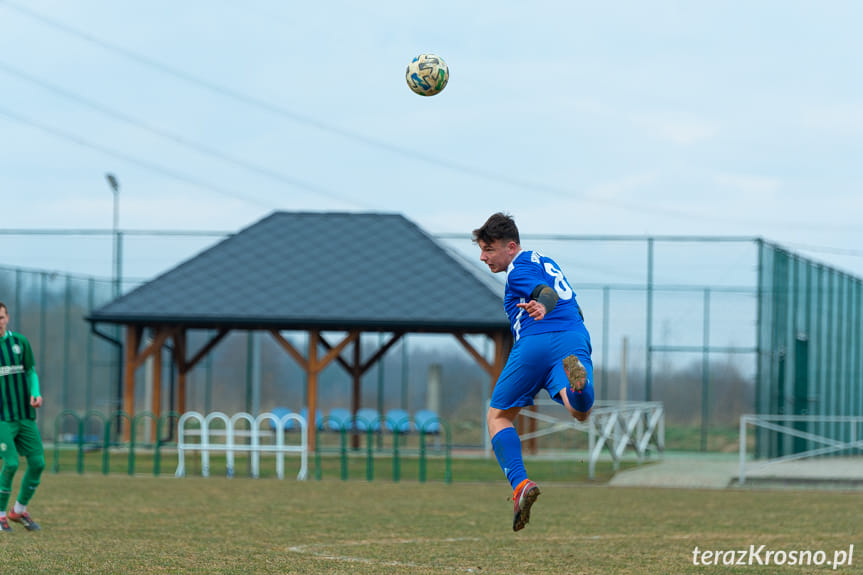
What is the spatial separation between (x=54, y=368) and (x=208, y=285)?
6.26 meters

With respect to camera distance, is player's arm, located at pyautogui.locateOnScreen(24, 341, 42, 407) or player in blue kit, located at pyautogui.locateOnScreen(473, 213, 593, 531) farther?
player's arm, located at pyautogui.locateOnScreen(24, 341, 42, 407)

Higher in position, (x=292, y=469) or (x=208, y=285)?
(x=208, y=285)

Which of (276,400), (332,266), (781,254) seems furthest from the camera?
(276,400)

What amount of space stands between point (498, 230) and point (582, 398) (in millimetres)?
1364

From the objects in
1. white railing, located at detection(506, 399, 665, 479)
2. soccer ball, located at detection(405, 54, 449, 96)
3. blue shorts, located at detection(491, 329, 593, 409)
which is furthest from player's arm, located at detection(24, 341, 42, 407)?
white railing, located at detection(506, 399, 665, 479)

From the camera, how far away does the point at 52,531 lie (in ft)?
35.7

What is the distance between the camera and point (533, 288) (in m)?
7.75

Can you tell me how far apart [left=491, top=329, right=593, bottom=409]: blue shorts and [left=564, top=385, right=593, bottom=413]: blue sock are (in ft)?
0.67

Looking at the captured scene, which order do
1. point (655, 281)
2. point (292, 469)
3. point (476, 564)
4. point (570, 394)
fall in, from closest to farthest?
point (570, 394)
point (476, 564)
point (292, 469)
point (655, 281)

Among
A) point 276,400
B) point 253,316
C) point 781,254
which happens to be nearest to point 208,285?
point 253,316

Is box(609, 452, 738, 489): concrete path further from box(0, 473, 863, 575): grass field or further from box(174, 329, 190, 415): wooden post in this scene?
box(174, 329, 190, 415): wooden post

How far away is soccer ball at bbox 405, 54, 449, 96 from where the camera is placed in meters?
10.8

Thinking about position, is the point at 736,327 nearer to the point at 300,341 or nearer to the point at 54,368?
the point at 300,341

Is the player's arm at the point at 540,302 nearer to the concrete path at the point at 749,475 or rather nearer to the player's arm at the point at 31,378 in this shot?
the player's arm at the point at 31,378
